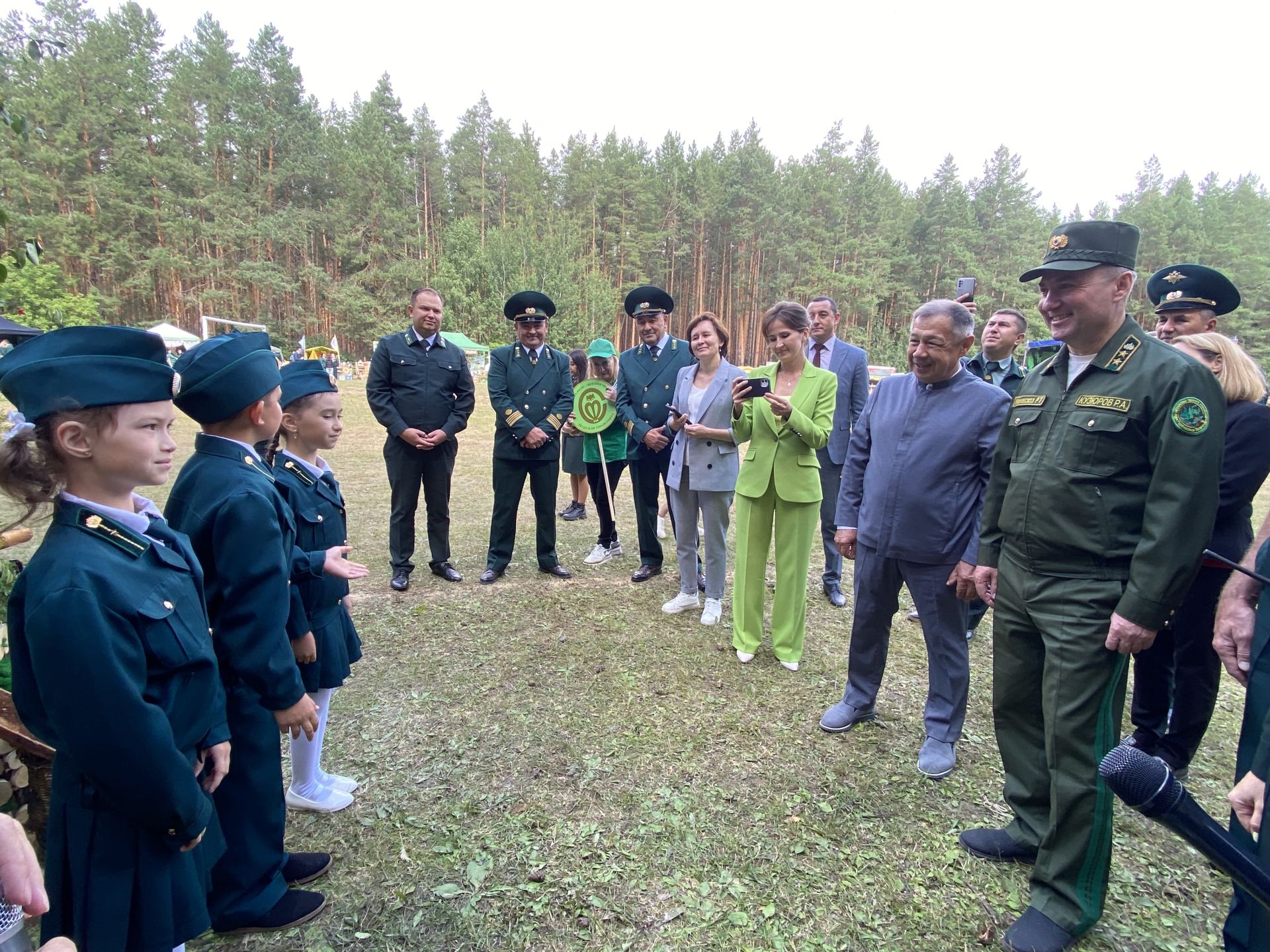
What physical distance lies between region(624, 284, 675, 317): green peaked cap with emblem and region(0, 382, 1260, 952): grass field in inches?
107

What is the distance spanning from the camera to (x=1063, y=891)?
2137 millimetres

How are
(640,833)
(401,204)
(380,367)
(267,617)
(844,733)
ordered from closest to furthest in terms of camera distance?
1. (267,617)
2. (640,833)
3. (844,733)
4. (380,367)
5. (401,204)

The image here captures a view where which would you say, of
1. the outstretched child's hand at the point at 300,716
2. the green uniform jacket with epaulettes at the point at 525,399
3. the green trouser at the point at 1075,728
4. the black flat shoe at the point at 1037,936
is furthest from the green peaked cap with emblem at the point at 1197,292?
the outstretched child's hand at the point at 300,716

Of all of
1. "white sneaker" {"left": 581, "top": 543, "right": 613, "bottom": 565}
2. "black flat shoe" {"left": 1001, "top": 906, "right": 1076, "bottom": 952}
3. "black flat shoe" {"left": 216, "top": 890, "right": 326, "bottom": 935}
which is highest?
"black flat shoe" {"left": 1001, "top": 906, "right": 1076, "bottom": 952}

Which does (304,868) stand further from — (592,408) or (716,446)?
(592,408)

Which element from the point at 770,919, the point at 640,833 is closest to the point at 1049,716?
the point at 770,919

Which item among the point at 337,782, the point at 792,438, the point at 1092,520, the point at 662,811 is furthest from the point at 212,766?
the point at 792,438

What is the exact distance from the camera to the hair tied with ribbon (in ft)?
4.45

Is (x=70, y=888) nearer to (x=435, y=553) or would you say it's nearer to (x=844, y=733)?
(x=844, y=733)

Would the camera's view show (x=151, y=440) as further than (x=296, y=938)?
No

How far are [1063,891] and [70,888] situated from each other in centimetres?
291

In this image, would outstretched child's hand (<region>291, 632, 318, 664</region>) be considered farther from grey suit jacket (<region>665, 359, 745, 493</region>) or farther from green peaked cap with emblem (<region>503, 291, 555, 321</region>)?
green peaked cap with emblem (<region>503, 291, 555, 321</region>)

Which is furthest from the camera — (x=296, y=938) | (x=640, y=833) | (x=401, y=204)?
(x=401, y=204)

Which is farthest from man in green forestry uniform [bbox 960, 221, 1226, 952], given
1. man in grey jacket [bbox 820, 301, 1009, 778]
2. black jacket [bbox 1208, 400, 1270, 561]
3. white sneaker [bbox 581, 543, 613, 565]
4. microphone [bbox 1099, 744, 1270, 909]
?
white sneaker [bbox 581, 543, 613, 565]
